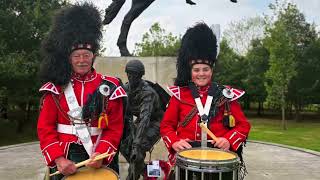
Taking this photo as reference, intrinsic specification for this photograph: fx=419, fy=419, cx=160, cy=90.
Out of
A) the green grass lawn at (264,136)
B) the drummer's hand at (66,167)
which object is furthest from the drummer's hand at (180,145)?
the green grass lawn at (264,136)

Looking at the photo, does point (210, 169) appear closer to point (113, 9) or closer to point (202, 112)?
point (202, 112)

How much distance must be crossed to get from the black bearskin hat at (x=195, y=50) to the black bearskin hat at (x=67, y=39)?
2.52 feet

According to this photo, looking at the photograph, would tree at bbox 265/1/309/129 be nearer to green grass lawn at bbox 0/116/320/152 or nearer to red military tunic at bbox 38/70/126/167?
green grass lawn at bbox 0/116/320/152

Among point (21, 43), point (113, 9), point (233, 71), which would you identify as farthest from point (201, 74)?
point (233, 71)

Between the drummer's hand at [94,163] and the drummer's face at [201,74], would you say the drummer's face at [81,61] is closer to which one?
the drummer's hand at [94,163]

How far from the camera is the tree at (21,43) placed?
46.0ft

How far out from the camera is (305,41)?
24969 millimetres

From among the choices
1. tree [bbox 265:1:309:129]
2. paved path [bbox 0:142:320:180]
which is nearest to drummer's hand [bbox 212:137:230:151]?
paved path [bbox 0:142:320:180]

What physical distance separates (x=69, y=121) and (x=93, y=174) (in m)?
0.47

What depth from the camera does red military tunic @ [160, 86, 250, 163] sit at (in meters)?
3.32

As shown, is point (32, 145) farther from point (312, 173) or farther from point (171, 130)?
point (171, 130)

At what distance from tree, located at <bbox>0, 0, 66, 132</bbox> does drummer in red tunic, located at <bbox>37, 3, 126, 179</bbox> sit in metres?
11.1

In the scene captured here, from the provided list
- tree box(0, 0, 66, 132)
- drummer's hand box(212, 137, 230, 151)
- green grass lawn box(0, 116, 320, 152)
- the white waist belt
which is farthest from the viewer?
green grass lawn box(0, 116, 320, 152)

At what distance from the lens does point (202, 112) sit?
10.9 feet
